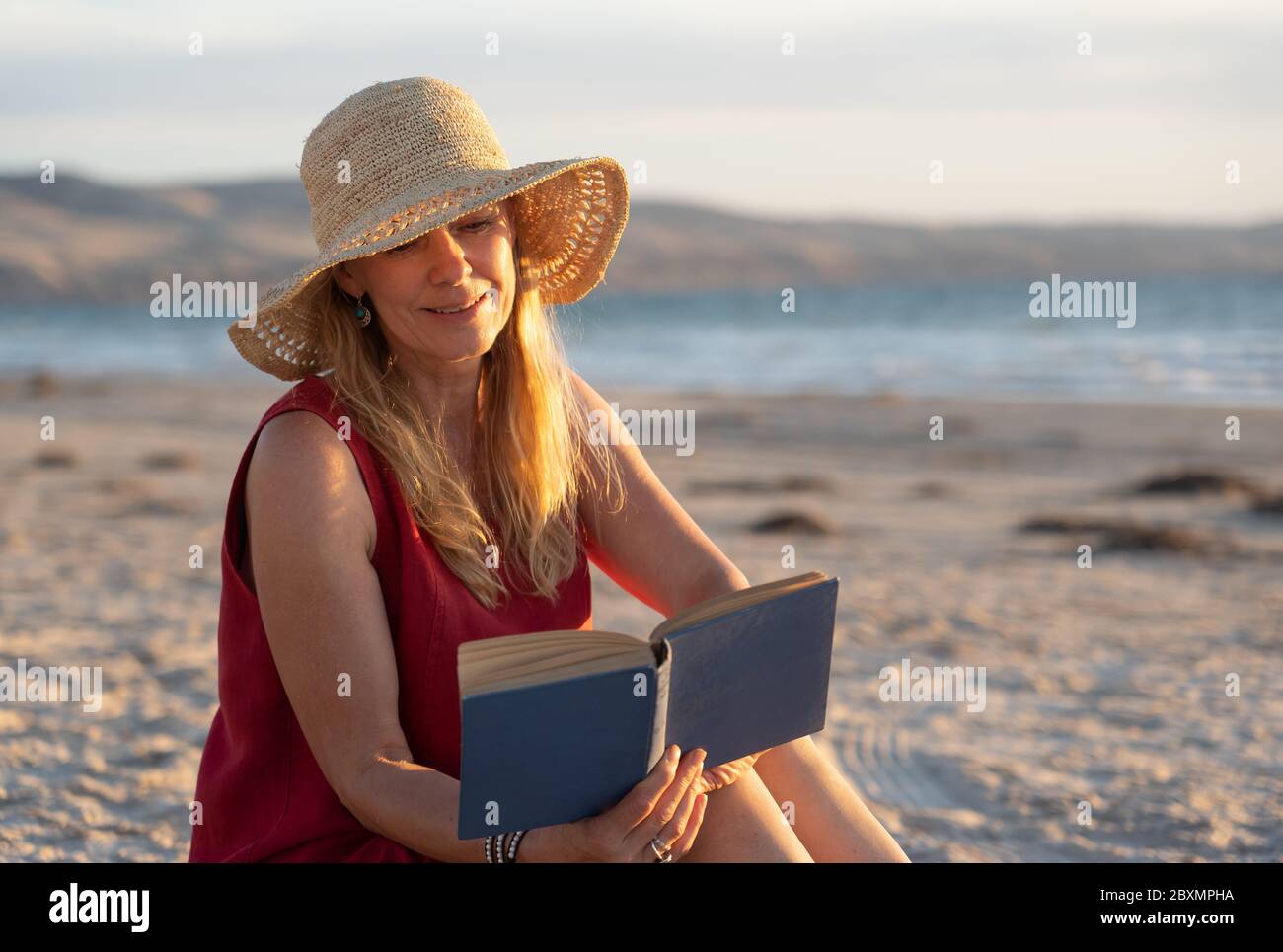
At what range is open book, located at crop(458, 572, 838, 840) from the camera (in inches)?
77.1

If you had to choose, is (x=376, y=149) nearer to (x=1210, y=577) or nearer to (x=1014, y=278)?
(x=1210, y=577)

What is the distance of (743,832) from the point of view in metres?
2.40

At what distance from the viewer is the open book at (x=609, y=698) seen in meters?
1.96

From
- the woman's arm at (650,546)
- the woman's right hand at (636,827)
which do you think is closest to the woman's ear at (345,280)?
the woman's arm at (650,546)

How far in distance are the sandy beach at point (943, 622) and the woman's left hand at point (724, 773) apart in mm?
1493

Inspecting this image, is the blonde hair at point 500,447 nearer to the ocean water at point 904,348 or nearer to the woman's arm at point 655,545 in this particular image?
the woman's arm at point 655,545

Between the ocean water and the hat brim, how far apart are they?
0.42ft

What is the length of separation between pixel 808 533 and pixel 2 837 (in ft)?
16.6

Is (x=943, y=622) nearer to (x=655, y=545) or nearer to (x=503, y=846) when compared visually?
(x=655, y=545)

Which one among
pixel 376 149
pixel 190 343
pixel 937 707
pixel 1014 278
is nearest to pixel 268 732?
pixel 376 149

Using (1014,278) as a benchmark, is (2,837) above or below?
below

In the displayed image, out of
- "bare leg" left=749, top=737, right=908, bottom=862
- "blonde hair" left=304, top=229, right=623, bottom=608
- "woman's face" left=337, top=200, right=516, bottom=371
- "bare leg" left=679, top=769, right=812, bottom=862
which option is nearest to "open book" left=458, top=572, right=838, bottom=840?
"bare leg" left=679, top=769, right=812, bottom=862

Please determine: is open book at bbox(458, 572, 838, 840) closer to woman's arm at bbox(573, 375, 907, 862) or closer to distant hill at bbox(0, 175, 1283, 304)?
woman's arm at bbox(573, 375, 907, 862)
